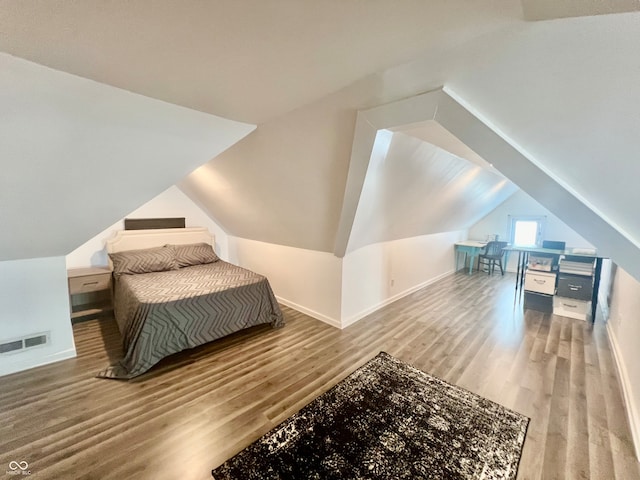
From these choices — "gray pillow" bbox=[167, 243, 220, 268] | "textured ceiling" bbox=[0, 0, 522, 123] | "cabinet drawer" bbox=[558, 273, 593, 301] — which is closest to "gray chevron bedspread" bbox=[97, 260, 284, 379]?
"gray pillow" bbox=[167, 243, 220, 268]

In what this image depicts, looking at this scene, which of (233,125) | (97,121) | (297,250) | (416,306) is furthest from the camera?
(416,306)

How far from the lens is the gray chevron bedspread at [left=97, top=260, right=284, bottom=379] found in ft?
7.88

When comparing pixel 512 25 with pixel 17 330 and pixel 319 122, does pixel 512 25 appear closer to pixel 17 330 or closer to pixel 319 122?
pixel 319 122

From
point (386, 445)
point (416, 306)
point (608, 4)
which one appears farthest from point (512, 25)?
point (416, 306)

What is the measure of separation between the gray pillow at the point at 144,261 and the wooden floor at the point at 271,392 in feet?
2.38

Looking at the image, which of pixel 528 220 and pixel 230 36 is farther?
pixel 528 220

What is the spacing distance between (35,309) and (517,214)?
8085mm

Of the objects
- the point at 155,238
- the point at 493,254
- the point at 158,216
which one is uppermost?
the point at 158,216

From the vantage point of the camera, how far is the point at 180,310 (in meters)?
2.59

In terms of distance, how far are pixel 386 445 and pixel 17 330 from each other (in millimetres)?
3202

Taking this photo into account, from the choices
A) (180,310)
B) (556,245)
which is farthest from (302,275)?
(556,245)

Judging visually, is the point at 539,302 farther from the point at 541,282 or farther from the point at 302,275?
the point at 302,275

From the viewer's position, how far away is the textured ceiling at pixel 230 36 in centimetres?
94

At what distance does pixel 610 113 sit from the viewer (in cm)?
96
